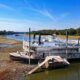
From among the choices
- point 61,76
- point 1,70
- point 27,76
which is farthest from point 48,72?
point 1,70

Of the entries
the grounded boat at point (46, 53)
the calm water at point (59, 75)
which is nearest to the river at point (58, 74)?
the calm water at point (59, 75)

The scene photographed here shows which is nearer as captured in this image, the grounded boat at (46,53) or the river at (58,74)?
the river at (58,74)

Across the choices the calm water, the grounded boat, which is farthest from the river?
the grounded boat

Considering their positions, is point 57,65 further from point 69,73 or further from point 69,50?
point 69,50

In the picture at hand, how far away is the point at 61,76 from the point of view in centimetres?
2458

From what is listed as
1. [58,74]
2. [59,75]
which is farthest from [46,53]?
[59,75]

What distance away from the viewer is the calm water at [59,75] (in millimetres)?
23328

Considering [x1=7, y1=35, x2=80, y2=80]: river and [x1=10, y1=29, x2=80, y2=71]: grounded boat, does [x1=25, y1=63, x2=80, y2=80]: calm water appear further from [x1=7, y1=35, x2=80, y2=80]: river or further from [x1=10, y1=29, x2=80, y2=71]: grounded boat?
[x1=10, y1=29, x2=80, y2=71]: grounded boat

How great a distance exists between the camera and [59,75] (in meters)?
24.8

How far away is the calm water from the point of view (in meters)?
23.3

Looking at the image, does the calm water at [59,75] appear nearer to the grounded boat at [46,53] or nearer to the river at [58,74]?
the river at [58,74]

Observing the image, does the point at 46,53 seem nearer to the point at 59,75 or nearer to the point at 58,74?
the point at 58,74

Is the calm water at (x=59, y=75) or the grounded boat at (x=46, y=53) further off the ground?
the grounded boat at (x=46, y=53)

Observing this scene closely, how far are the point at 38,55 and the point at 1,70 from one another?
785cm
